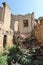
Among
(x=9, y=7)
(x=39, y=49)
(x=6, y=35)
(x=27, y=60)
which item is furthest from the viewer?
(x=9, y=7)

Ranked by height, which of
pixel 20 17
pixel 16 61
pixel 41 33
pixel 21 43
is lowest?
pixel 16 61

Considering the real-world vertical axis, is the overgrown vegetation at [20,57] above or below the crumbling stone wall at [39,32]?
below

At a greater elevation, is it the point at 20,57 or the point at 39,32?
the point at 39,32

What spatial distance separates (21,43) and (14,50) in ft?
8.33

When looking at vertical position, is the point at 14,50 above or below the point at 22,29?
below

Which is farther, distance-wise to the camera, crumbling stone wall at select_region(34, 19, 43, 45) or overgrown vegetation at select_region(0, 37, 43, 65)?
crumbling stone wall at select_region(34, 19, 43, 45)

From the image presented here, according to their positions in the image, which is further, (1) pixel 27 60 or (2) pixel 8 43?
(2) pixel 8 43

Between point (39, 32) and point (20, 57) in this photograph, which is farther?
point (39, 32)

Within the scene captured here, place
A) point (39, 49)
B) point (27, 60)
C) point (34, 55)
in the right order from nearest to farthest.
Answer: point (27, 60)
point (34, 55)
point (39, 49)

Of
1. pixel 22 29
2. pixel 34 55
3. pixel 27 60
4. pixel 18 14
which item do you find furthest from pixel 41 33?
pixel 18 14

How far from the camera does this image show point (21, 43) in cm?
1786

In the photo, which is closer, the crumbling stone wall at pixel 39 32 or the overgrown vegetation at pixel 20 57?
the overgrown vegetation at pixel 20 57

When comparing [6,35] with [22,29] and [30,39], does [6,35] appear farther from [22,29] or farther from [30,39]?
[22,29]

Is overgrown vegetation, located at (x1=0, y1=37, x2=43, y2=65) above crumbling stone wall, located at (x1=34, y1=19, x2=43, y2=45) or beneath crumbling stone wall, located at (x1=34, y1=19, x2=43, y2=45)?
beneath
